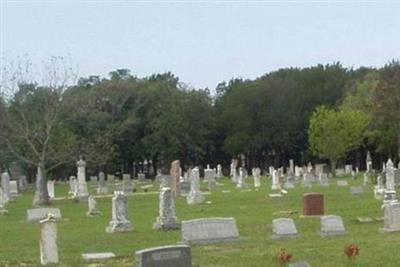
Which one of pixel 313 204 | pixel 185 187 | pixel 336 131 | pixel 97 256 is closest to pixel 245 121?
pixel 336 131

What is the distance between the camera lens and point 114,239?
2338 centimetres

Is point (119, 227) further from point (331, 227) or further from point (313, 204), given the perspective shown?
point (331, 227)

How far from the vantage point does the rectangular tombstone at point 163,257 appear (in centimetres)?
1256

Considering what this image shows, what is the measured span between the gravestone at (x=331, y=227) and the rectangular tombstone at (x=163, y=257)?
9507 millimetres

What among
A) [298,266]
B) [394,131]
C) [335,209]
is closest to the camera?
[298,266]

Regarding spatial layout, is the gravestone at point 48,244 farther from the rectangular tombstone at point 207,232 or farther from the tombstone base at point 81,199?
the tombstone base at point 81,199

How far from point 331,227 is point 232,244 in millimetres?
2683

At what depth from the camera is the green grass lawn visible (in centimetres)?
1784

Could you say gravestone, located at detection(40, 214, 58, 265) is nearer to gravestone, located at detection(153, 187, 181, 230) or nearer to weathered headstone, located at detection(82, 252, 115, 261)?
weathered headstone, located at detection(82, 252, 115, 261)

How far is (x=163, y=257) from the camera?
12.8 m

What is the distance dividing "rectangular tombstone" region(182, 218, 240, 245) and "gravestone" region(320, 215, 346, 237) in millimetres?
2159

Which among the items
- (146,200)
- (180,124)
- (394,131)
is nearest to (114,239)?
(146,200)

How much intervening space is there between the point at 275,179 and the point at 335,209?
18585mm

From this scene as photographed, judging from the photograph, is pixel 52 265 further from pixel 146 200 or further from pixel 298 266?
pixel 146 200
